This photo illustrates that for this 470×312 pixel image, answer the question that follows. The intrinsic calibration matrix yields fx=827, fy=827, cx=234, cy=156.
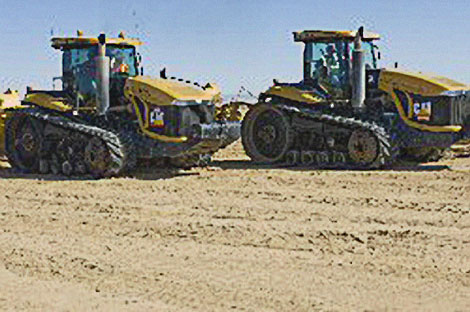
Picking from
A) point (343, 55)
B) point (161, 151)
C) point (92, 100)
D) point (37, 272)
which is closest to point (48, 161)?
point (92, 100)

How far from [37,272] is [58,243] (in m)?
1.35

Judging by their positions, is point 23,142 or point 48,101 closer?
point 48,101

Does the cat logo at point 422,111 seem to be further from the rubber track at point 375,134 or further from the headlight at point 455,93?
the rubber track at point 375,134

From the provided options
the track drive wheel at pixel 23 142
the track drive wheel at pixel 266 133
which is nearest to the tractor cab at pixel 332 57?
the track drive wheel at pixel 266 133

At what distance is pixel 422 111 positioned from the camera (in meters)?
15.5

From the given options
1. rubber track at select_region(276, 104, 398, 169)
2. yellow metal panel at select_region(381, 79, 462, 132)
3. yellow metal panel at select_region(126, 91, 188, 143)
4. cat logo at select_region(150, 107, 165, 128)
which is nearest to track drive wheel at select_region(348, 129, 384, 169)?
rubber track at select_region(276, 104, 398, 169)

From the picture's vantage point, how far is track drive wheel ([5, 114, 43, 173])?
16.0 m

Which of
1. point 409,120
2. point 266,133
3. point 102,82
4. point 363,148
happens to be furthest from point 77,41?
point 409,120

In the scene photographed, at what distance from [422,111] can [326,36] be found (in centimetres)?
285

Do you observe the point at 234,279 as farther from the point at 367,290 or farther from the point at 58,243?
the point at 58,243

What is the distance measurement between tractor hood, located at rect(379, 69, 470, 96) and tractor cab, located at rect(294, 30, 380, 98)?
0.94 m

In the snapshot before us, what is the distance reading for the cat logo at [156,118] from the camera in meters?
14.6

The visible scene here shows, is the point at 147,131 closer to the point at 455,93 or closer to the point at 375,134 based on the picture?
the point at 375,134

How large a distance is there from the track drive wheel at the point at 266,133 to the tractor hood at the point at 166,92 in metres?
2.21
